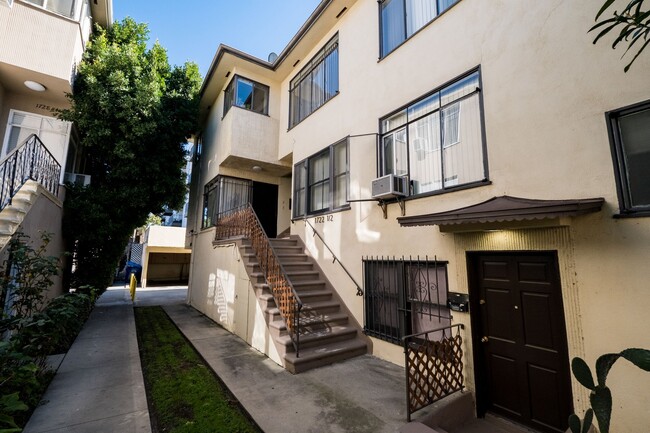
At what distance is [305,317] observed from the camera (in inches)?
261

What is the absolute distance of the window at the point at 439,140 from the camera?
498 cm

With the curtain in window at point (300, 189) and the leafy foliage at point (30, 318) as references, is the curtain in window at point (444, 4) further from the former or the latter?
the leafy foliage at point (30, 318)

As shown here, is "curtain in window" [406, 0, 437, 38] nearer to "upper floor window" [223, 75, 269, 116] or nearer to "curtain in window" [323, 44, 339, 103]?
"curtain in window" [323, 44, 339, 103]

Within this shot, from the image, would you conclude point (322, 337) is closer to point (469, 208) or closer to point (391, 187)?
point (391, 187)

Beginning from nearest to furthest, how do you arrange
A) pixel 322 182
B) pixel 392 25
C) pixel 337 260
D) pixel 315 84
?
pixel 392 25 < pixel 337 260 < pixel 322 182 < pixel 315 84

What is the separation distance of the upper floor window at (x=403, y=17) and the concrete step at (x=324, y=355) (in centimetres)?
677

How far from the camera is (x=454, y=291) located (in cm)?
485

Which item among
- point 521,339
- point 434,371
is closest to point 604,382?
point 521,339

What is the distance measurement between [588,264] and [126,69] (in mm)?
13112

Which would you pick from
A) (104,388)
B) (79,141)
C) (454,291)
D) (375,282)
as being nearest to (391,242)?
(375,282)

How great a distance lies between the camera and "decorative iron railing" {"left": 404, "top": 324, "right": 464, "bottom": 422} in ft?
13.0

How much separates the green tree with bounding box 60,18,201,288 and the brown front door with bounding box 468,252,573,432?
36.2 feet

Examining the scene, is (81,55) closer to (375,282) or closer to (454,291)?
(375,282)

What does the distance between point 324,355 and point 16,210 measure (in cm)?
636
